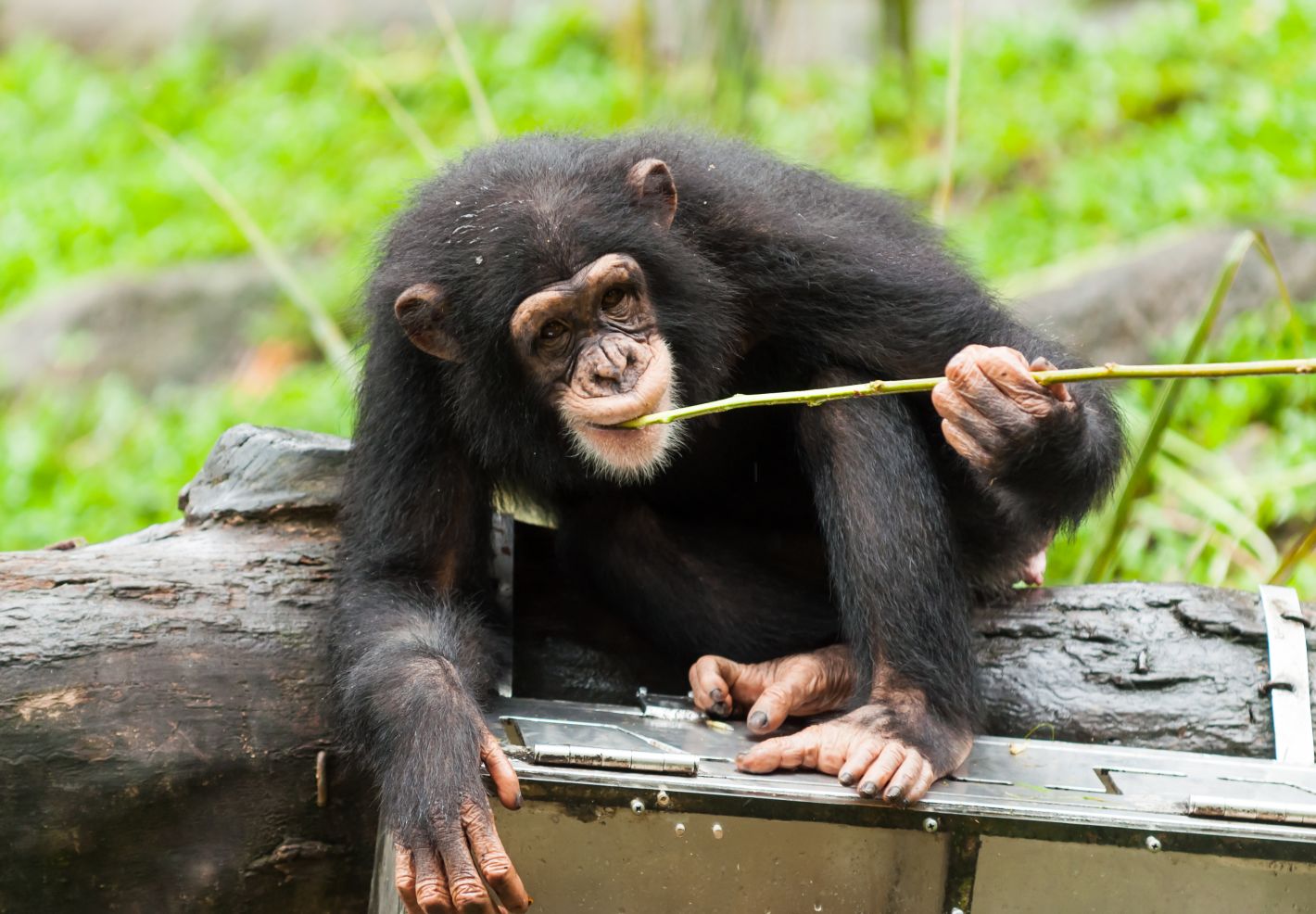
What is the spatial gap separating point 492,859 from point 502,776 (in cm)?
17

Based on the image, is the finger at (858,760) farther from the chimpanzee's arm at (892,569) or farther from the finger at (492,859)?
the finger at (492,859)

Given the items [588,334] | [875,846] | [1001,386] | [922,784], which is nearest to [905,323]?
[1001,386]

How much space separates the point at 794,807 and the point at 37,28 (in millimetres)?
15232

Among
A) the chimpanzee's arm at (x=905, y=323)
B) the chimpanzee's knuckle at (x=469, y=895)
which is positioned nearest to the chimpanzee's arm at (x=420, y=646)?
the chimpanzee's knuckle at (x=469, y=895)

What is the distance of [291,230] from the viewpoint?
10.6 m

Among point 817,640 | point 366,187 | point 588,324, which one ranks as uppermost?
point 366,187

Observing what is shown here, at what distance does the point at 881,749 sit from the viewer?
3.23m

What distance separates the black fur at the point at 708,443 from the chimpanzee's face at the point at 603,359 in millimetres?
71

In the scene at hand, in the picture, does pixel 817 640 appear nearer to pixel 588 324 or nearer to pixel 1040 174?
pixel 588 324

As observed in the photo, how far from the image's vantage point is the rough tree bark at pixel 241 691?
3.53m

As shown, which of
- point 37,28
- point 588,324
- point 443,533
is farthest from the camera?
point 37,28

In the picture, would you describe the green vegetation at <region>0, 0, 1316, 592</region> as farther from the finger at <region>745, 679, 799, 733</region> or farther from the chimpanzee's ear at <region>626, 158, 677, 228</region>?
the finger at <region>745, 679, 799, 733</region>

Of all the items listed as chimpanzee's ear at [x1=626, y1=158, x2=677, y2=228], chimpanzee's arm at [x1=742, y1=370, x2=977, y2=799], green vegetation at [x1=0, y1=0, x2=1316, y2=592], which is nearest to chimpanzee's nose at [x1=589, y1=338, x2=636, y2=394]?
chimpanzee's ear at [x1=626, y1=158, x2=677, y2=228]

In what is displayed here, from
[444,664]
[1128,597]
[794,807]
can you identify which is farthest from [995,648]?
[444,664]
